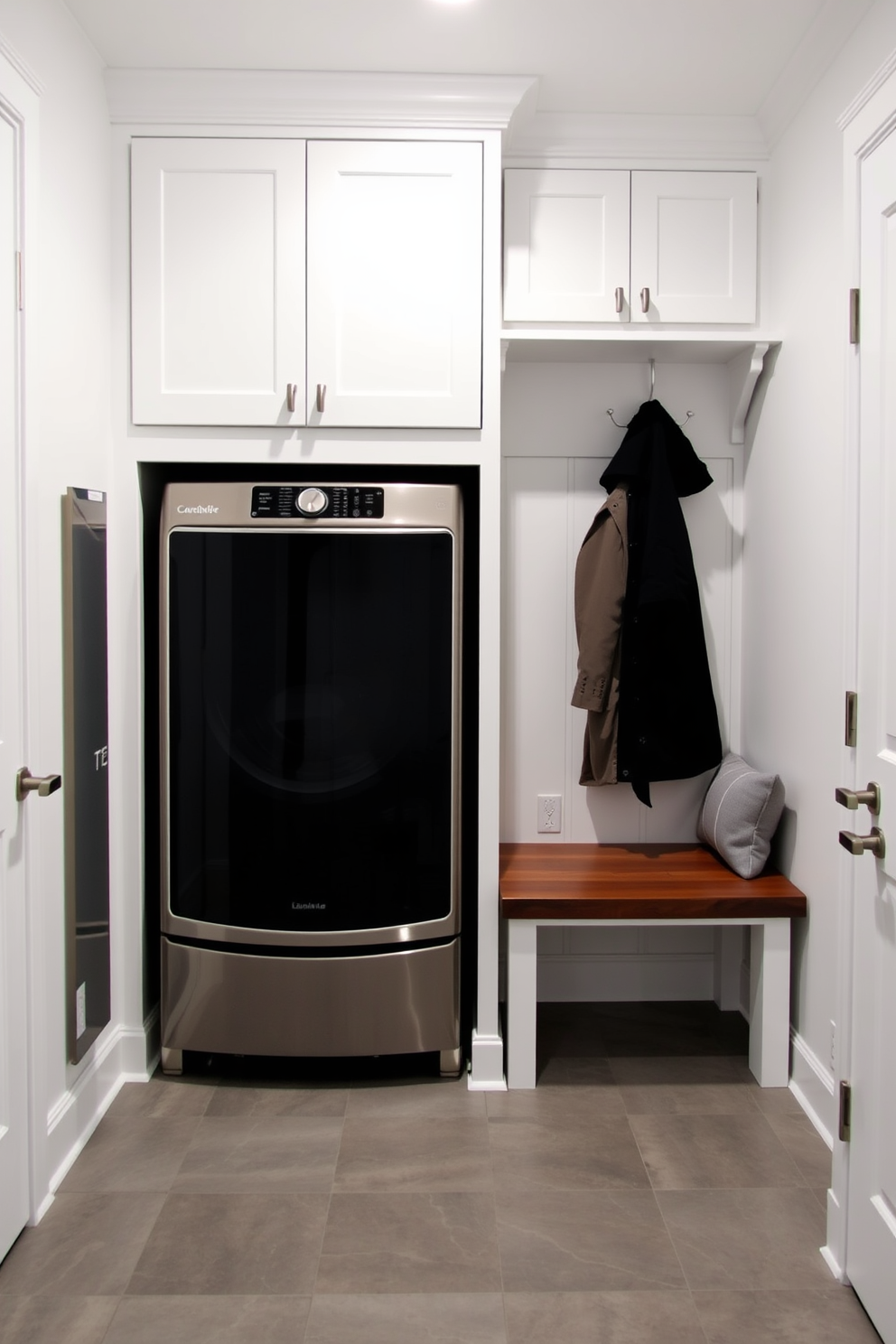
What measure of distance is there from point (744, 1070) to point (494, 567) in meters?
1.48

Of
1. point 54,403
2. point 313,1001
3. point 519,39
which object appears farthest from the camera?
point 313,1001

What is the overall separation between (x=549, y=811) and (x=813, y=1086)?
39.3 inches

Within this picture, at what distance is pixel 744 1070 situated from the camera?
2631mm

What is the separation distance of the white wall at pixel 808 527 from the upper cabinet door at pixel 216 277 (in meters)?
1.23

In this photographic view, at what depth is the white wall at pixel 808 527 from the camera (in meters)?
2.26

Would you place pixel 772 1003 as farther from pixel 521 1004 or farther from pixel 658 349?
pixel 658 349

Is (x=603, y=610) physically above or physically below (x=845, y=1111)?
above

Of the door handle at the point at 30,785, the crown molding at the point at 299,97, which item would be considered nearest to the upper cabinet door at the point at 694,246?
the crown molding at the point at 299,97

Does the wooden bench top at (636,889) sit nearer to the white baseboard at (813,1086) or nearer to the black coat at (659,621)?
the black coat at (659,621)

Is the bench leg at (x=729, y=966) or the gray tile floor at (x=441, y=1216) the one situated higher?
the bench leg at (x=729, y=966)

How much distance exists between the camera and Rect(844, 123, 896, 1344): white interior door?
1.65 m

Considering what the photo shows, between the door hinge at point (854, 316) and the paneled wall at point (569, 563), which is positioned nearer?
the door hinge at point (854, 316)

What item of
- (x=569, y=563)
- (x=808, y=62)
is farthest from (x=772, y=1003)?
(x=808, y=62)

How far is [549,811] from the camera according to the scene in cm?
297
